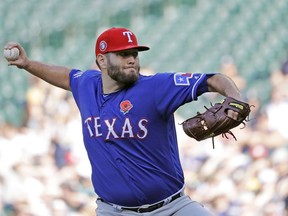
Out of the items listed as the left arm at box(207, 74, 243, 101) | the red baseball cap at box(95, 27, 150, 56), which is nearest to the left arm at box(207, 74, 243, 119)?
the left arm at box(207, 74, 243, 101)

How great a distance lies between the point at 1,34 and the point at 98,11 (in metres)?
1.28

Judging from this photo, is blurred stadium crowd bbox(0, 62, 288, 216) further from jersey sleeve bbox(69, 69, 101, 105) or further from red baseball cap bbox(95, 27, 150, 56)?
red baseball cap bbox(95, 27, 150, 56)

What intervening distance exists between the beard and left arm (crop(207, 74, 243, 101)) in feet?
1.81

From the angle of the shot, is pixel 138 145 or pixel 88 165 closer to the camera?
pixel 138 145

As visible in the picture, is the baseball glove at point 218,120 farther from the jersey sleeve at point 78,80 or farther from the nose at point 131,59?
the jersey sleeve at point 78,80

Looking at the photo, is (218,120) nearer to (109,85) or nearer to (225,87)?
(225,87)

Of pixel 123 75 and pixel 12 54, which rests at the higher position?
pixel 12 54

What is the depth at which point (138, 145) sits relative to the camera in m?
5.07

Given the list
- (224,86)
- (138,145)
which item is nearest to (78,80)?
(138,145)

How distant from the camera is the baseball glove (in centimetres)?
458

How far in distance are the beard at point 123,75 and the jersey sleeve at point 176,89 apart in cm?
15

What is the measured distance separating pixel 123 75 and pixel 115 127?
0.33 metres

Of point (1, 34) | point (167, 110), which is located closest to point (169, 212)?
point (167, 110)

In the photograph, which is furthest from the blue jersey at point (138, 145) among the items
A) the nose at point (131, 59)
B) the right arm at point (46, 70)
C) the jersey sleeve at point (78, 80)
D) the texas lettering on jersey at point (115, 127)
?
the right arm at point (46, 70)
